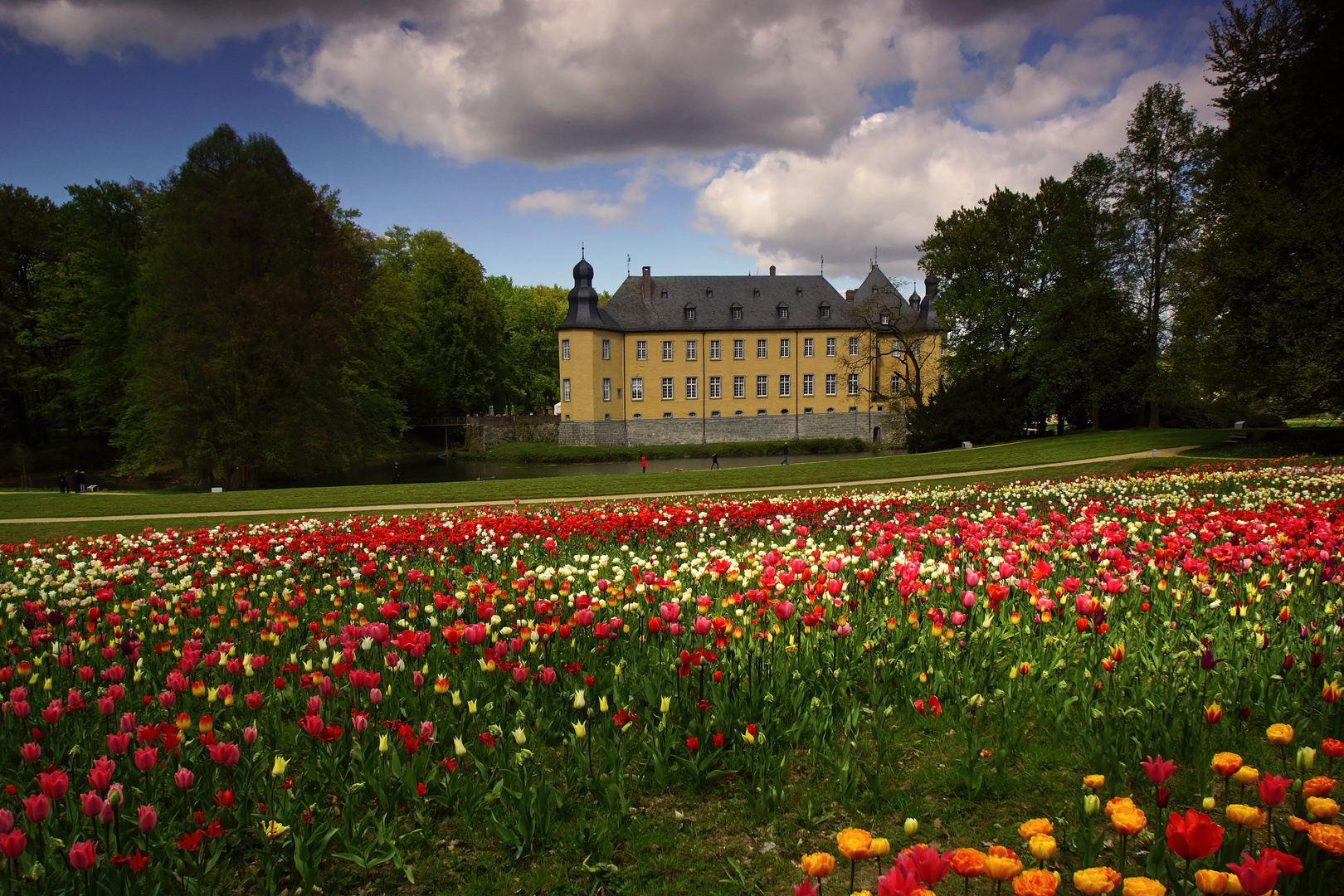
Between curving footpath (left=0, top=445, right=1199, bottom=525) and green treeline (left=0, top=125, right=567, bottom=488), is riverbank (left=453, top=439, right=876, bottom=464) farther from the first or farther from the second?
curving footpath (left=0, top=445, right=1199, bottom=525)

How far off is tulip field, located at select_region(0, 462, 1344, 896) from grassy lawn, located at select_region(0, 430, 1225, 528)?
1252 cm

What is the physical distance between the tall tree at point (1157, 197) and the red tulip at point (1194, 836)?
1428 inches

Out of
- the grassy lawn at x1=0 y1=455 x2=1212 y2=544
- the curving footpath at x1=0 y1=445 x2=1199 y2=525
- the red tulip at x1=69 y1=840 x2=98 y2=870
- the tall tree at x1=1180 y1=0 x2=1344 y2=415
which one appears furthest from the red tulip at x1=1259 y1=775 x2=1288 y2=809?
the tall tree at x1=1180 y1=0 x2=1344 y2=415

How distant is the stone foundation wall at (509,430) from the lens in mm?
63031

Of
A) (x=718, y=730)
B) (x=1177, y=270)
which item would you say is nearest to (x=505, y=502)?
(x=718, y=730)

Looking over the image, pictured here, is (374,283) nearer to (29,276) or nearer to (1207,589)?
(29,276)

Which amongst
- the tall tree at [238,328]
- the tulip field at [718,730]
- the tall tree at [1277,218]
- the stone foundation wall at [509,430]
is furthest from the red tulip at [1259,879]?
the stone foundation wall at [509,430]

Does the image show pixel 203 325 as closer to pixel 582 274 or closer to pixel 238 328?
pixel 238 328

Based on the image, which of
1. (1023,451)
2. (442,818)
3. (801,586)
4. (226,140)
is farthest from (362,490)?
(1023,451)

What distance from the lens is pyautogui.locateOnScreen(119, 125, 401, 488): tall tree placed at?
94.1 feet

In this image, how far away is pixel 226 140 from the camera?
31.4m

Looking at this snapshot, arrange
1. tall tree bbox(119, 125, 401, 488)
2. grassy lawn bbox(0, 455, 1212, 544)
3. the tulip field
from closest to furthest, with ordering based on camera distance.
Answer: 1. the tulip field
2. grassy lawn bbox(0, 455, 1212, 544)
3. tall tree bbox(119, 125, 401, 488)

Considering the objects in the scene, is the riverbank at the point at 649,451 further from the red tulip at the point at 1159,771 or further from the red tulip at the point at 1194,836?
the red tulip at the point at 1194,836

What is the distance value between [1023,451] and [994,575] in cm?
2406
